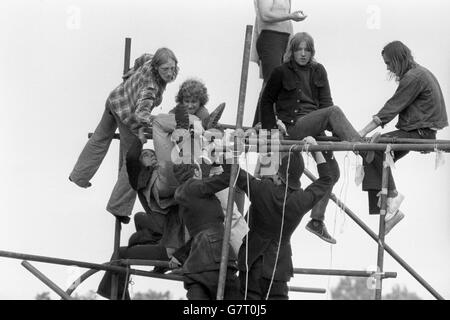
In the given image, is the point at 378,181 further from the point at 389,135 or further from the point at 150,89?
the point at 150,89

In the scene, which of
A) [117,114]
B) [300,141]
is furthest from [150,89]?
[300,141]

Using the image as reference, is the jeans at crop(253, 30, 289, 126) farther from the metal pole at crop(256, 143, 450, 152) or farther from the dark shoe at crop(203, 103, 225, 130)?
the metal pole at crop(256, 143, 450, 152)

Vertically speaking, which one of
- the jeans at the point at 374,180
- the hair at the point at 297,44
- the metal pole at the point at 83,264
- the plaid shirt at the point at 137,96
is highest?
the hair at the point at 297,44

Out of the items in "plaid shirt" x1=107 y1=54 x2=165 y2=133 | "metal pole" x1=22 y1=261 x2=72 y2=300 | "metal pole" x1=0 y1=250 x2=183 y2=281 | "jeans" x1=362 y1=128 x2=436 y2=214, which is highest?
"plaid shirt" x1=107 y1=54 x2=165 y2=133

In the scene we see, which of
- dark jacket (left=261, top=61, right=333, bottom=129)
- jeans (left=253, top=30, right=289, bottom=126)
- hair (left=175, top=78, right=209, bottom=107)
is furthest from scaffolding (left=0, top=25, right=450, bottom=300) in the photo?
jeans (left=253, top=30, right=289, bottom=126)

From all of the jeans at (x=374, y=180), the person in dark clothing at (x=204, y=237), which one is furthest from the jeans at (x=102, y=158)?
the jeans at (x=374, y=180)

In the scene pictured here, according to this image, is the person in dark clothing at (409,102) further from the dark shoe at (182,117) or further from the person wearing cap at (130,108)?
the person wearing cap at (130,108)

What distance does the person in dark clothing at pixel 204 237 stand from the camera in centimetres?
1888

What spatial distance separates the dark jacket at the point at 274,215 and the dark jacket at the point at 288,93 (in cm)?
224

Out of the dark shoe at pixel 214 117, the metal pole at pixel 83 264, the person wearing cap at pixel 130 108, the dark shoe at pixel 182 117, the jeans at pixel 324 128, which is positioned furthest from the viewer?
the metal pole at pixel 83 264

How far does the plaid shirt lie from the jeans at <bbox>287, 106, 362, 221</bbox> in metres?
1.54

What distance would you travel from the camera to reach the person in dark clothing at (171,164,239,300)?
61.9 ft

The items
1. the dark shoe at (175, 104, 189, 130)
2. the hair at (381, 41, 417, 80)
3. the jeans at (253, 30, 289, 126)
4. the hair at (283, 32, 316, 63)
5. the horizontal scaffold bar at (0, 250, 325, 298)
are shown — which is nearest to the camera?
the dark shoe at (175, 104, 189, 130)
